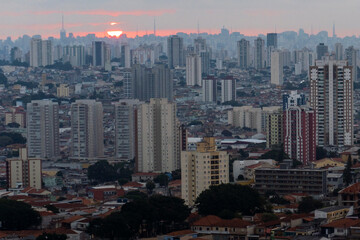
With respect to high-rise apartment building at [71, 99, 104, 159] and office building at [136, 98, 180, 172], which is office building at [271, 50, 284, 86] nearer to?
high-rise apartment building at [71, 99, 104, 159]

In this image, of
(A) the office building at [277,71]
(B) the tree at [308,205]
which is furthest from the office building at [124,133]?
(A) the office building at [277,71]

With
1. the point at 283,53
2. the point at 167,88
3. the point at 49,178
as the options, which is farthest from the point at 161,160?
the point at 283,53

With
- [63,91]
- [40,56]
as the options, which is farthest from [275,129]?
[40,56]

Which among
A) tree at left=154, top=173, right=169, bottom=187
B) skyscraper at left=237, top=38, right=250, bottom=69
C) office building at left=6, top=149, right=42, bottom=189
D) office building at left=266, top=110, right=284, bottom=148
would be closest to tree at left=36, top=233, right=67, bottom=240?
office building at left=6, top=149, right=42, bottom=189

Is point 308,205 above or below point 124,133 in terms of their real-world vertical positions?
below

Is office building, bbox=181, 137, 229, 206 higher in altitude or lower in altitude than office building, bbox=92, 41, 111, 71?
lower

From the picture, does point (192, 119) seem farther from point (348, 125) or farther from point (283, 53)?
point (283, 53)

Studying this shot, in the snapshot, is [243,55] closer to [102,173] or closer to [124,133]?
[124,133]
